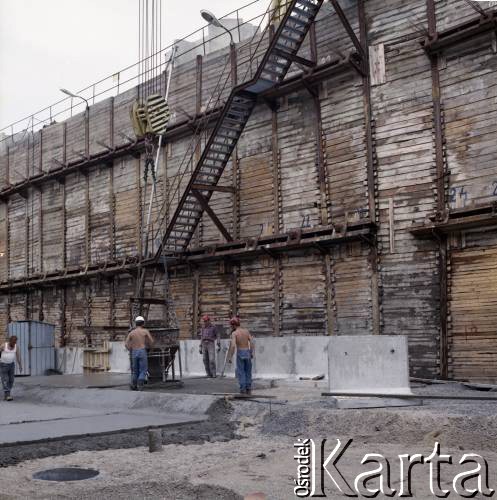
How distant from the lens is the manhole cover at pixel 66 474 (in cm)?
821

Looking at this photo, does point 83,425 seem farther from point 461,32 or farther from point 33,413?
point 461,32

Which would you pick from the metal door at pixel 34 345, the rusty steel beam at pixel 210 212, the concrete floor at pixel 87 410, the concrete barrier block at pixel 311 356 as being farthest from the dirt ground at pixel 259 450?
the metal door at pixel 34 345

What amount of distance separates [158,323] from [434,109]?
10852 mm

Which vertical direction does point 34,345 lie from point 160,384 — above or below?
above

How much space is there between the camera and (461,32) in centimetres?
1662

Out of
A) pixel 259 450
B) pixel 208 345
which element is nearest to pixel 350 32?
pixel 208 345

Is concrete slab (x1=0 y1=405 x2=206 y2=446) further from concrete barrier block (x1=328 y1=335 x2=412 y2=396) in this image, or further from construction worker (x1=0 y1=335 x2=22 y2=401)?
construction worker (x1=0 y1=335 x2=22 y2=401)

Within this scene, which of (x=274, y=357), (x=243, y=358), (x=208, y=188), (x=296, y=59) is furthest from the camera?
(x=208, y=188)

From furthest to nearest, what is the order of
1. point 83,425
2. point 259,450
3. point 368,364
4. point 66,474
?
point 368,364
point 83,425
point 259,450
point 66,474

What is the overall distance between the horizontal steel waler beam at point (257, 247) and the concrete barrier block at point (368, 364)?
542 centimetres

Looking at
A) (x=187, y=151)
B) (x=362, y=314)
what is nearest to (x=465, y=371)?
(x=362, y=314)

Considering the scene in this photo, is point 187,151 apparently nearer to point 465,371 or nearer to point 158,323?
point 158,323

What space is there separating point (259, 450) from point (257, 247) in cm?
1107

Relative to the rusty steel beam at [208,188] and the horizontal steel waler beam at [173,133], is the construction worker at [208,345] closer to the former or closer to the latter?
the rusty steel beam at [208,188]
